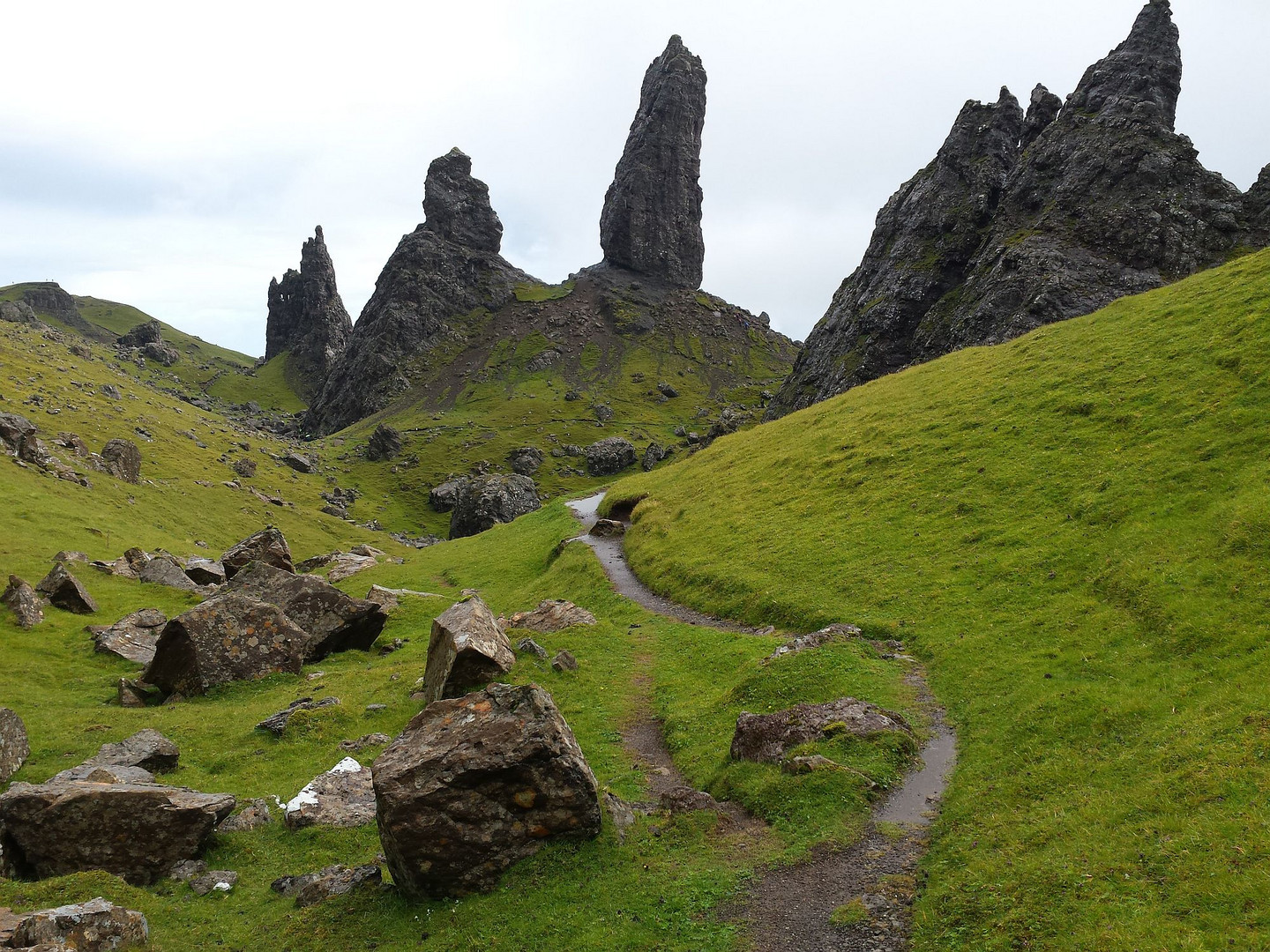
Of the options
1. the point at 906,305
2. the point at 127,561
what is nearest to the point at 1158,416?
the point at 127,561

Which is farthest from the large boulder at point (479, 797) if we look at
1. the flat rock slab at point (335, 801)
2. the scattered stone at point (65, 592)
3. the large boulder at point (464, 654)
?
the scattered stone at point (65, 592)

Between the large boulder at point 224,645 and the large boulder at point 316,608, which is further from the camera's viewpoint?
the large boulder at point 316,608

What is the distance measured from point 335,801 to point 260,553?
3845 cm

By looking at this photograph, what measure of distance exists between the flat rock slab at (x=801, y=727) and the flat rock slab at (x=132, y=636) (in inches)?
1269

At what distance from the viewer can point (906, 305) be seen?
11038 cm

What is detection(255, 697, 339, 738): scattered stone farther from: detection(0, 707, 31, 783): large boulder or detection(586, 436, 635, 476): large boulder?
detection(586, 436, 635, 476): large boulder

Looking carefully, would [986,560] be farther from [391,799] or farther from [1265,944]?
[391,799]

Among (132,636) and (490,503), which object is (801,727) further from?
(490,503)

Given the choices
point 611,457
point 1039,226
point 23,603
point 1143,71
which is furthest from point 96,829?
point 611,457

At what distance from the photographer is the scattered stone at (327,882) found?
53.5 ft

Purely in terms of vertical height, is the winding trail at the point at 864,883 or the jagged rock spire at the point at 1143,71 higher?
the jagged rock spire at the point at 1143,71

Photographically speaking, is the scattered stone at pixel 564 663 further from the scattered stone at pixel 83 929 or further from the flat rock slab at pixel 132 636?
the flat rock slab at pixel 132 636

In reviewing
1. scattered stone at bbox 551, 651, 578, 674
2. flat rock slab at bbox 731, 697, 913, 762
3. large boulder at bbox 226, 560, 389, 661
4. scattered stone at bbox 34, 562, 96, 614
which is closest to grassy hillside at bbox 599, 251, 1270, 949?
flat rock slab at bbox 731, 697, 913, 762

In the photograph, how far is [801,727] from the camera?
66.9 feet
